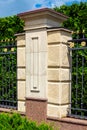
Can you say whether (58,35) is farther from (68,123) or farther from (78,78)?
(68,123)

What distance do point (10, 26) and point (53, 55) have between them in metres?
3.40

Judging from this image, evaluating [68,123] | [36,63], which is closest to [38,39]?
[36,63]

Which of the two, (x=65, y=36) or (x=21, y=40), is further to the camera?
(x=21, y=40)

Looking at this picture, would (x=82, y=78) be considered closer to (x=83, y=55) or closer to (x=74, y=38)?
(x=83, y=55)

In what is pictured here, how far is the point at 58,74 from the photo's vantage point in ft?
21.6

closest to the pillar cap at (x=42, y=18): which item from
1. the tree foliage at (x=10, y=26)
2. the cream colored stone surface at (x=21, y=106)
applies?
the cream colored stone surface at (x=21, y=106)

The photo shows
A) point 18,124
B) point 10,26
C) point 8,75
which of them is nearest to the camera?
point 18,124

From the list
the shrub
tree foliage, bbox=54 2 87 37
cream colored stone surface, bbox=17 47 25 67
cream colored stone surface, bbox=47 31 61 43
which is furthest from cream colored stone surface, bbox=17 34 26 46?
the shrub

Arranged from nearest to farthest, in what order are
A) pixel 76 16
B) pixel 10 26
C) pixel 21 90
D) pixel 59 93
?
pixel 59 93 < pixel 21 90 < pixel 76 16 < pixel 10 26

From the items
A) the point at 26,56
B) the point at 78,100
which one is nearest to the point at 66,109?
the point at 78,100

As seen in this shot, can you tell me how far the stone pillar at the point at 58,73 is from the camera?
6.59 metres

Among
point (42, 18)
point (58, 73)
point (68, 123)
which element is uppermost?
point (42, 18)

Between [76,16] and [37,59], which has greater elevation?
[76,16]

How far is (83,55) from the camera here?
6.82m
